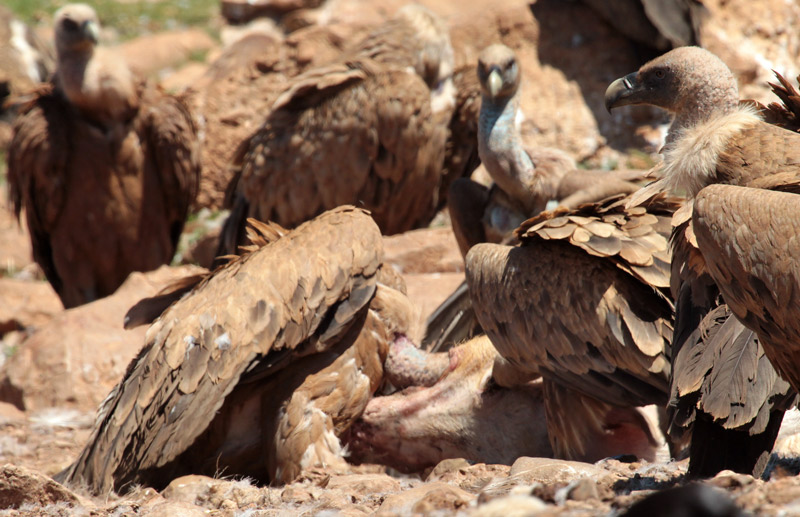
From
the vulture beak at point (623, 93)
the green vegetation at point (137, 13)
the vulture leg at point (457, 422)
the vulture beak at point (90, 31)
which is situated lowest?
the green vegetation at point (137, 13)

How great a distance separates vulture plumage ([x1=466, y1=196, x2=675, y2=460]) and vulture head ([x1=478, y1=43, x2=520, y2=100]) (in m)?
1.66

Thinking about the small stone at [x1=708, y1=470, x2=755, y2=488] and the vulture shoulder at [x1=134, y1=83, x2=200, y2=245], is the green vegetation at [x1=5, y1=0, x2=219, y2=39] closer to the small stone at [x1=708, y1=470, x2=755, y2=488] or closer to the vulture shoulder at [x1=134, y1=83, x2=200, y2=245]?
the vulture shoulder at [x1=134, y1=83, x2=200, y2=245]

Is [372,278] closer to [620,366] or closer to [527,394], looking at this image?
[527,394]

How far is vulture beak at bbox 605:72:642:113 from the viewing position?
3875 mm

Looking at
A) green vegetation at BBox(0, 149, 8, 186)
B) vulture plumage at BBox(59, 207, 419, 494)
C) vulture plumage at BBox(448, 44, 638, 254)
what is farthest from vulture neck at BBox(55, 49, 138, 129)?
green vegetation at BBox(0, 149, 8, 186)

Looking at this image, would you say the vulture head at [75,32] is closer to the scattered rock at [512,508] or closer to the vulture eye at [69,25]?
the vulture eye at [69,25]

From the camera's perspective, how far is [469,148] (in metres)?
7.49

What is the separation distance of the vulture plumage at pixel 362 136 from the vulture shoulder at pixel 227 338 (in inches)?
101

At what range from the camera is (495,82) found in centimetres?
575

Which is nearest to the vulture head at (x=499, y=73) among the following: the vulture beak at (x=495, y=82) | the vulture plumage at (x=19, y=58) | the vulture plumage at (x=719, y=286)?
the vulture beak at (x=495, y=82)

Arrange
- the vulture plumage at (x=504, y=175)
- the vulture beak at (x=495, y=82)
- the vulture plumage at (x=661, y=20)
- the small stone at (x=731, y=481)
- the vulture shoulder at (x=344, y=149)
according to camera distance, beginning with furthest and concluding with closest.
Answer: the vulture plumage at (x=661, y=20) < the vulture shoulder at (x=344, y=149) < the vulture beak at (x=495, y=82) < the vulture plumage at (x=504, y=175) < the small stone at (x=731, y=481)

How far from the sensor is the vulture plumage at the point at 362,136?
706cm

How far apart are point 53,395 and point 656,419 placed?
3424 millimetres

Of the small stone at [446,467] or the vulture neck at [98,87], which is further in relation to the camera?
the vulture neck at [98,87]
